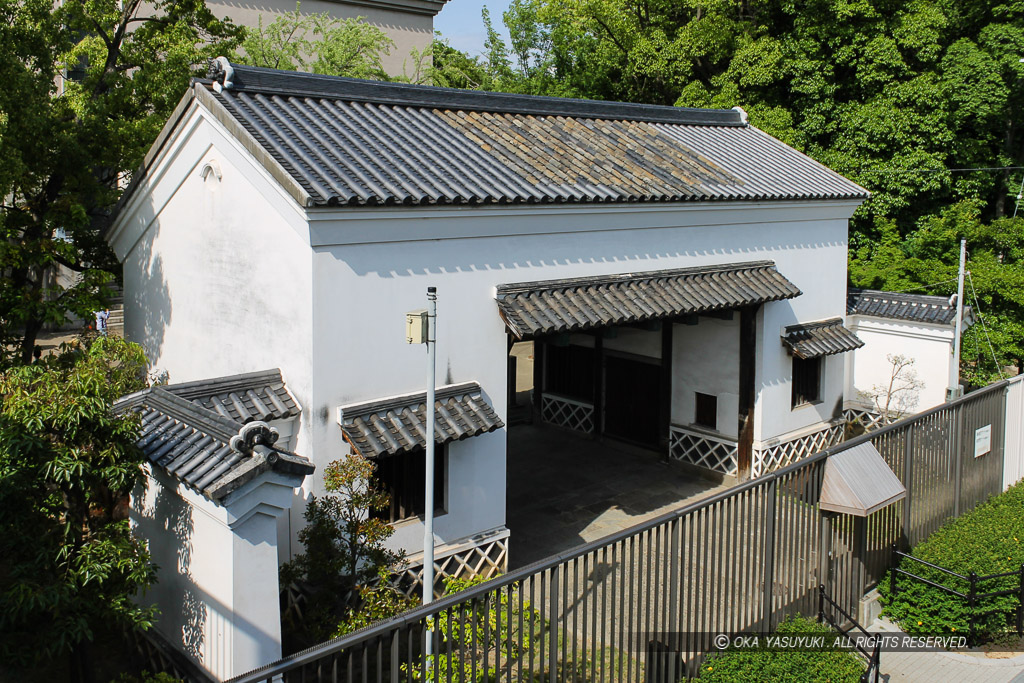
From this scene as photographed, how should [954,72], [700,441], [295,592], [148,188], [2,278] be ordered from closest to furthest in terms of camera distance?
[295,592] < [2,278] < [148,188] < [700,441] < [954,72]

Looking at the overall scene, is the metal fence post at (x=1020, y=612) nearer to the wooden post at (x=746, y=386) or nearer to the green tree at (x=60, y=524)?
the wooden post at (x=746, y=386)

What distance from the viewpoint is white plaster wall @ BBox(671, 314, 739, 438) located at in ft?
57.6

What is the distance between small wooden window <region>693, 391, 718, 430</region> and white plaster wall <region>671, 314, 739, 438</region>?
0.29 feet

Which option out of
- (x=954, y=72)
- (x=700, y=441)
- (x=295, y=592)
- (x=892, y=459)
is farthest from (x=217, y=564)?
(x=954, y=72)

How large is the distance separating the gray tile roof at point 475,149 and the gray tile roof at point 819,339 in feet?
9.09

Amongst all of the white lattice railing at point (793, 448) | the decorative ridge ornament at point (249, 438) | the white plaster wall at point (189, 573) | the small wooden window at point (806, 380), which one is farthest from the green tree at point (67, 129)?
the small wooden window at point (806, 380)

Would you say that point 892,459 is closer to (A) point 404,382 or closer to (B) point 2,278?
(A) point 404,382

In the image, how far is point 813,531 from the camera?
436 inches

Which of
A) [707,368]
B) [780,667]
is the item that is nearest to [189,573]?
[780,667]

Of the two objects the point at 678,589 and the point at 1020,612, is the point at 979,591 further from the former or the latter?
the point at 678,589

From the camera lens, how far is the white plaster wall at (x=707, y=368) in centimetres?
1756

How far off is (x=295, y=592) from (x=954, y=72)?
928 inches

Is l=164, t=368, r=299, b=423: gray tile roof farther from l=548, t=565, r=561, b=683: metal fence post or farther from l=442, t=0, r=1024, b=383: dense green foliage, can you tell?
l=442, t=0, r=1024, b=383: dense green foliage

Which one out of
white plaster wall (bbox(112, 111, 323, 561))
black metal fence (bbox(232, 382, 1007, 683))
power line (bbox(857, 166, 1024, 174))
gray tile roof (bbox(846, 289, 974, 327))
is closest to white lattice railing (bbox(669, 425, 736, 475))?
black metal fence (bbox(232, 382, 1007, 683))
